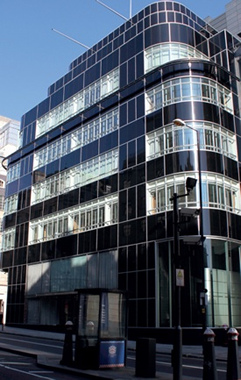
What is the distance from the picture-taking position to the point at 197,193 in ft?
95.5

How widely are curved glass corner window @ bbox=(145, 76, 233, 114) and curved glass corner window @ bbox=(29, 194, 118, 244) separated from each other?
331 inches

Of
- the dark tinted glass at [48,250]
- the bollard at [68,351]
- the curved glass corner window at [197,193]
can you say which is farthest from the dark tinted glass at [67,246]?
the bollard at [68,351]

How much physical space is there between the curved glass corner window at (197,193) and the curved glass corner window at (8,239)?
2192cm

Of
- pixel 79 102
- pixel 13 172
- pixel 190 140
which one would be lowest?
pixel 190 140

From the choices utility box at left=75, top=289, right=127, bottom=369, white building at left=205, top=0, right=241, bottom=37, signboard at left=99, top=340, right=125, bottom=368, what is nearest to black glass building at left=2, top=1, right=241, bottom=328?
white building at left=205, top=0, right=241, bottom=37

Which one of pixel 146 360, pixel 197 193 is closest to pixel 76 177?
pixel 197 193

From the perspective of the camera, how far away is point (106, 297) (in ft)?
44.1

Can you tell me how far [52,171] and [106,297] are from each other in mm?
31612

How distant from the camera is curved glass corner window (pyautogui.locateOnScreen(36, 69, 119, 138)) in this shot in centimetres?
3928

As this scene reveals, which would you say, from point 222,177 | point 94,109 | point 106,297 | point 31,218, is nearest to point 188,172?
point 222,177

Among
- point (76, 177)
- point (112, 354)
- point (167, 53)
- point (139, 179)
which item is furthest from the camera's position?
point (76, 177)

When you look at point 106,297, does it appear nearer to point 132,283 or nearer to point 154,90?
point 132,283

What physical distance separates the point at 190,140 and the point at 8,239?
26880 millimetres

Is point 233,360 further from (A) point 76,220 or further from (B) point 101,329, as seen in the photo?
(A) point 76,220
